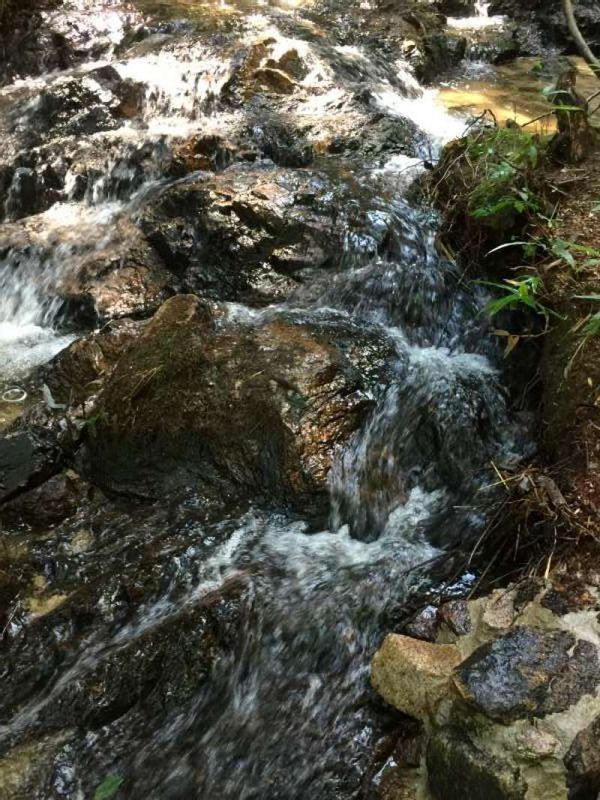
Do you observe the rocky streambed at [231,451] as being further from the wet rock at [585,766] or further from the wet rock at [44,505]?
the wet rock at [585,766]

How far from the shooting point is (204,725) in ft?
9.46

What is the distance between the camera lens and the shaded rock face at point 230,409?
3.71 m

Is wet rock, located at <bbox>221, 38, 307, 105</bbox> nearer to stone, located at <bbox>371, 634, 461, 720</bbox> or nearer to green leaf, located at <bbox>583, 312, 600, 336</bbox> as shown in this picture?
green leaf, located at <bbox>583, 312, 600, 336</bbox>

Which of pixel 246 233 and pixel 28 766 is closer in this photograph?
pixel 28 766

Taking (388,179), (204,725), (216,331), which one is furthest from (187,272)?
(204,725)

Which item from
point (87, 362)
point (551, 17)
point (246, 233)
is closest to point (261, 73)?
point (246, 233)

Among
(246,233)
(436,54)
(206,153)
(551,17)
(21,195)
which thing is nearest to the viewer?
(246,233)

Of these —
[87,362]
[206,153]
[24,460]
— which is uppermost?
[206,153]

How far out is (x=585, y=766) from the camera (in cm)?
195

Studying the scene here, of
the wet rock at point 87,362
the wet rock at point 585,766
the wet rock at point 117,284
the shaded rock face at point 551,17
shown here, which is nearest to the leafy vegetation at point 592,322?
the wet rock at point 585,766

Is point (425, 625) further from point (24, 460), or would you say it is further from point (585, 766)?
point (24, 460)

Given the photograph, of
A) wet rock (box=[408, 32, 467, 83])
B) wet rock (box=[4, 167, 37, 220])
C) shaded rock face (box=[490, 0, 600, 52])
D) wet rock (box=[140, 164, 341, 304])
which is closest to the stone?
wet rock (box=[140, 164, 341, 304])

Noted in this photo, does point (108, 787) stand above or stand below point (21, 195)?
below

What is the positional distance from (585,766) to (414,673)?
63cm
